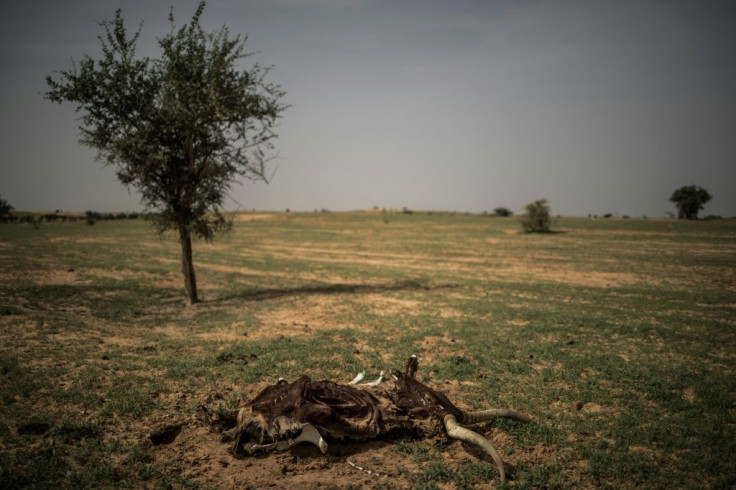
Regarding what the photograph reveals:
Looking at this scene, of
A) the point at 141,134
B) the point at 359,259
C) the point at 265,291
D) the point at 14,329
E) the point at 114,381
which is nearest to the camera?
Result: the point at 114,381

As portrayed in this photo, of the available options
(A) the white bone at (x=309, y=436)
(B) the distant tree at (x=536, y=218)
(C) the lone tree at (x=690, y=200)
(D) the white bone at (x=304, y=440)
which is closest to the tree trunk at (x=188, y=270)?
(D) the white bone at (x=304, y=440)

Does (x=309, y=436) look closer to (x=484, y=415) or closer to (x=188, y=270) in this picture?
(x=484, y=415)

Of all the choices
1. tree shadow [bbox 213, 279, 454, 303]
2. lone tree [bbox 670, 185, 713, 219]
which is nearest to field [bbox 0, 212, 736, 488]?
tree shadow [bbox 213, 279, 454, 303]

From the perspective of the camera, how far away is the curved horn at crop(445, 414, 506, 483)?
433cm

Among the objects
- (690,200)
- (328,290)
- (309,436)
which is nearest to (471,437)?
(309,436)

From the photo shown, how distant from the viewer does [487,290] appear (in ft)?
58.4

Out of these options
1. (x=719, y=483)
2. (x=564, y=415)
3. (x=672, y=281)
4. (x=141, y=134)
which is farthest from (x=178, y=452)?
(x=672, y=281)

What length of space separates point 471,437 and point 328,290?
532 inches

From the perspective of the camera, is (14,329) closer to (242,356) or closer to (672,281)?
(242,356)

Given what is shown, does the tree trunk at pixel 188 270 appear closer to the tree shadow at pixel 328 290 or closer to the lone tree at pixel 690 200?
the tree shadow at pixel 328 290

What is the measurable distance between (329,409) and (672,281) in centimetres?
2151

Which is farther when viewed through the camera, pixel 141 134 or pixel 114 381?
pixel 141 134

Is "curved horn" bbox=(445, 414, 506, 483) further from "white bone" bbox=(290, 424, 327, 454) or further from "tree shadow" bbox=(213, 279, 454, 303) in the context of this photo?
"tree shadow" bbox=(213, 279, 454, 303)

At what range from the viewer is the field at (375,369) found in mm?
4801
